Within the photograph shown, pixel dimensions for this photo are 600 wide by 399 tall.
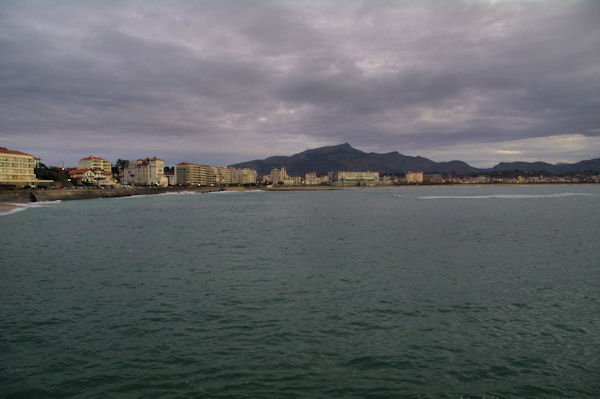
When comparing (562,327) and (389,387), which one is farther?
(562,327)

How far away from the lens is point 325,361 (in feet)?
24.5

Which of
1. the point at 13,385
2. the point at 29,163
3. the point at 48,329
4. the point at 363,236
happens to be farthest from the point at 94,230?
the point at 29,163

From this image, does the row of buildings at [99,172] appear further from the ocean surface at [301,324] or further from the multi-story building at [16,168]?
the ocean surface at [301,324]

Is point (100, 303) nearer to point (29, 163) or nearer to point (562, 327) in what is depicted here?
point (562, 327)

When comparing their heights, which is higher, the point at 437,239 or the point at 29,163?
the point at 29,163

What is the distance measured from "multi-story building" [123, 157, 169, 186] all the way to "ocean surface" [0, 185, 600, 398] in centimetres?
15155

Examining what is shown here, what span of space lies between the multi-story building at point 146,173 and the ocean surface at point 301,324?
152 m

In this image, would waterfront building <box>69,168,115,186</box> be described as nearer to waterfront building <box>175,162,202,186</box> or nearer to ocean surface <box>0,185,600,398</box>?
waterfront building <box>175,162,202,186</box>

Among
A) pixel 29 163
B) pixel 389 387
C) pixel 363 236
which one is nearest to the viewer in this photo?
pixel 389 387

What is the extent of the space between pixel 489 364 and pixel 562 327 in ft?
10.4

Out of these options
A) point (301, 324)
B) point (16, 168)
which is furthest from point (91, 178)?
point (301, 324)

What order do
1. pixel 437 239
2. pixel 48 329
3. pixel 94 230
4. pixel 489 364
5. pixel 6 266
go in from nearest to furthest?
pixel 489 364 < pixel 48 329 < pixel 6 266 < pixel 437 239 < pixel 94 230

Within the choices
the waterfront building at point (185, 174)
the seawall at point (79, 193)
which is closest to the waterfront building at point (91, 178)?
the seawall at point (79, 193)

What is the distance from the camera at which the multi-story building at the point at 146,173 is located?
6383 inches
